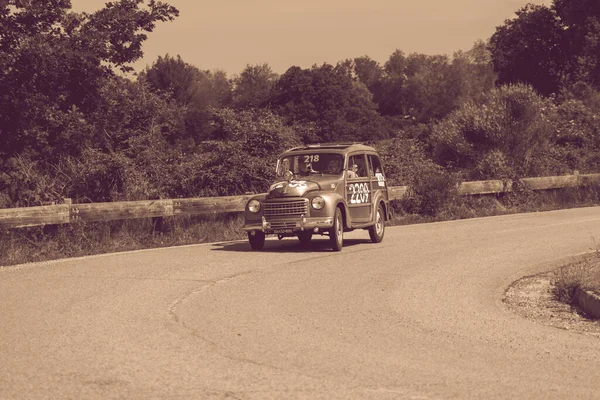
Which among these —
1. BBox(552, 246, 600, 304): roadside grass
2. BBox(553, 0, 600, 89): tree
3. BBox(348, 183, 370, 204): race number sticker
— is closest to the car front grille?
BBox(348, 183, 370, 204): race number sticker

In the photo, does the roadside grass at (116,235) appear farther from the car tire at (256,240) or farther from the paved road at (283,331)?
the car tire at (256,240)

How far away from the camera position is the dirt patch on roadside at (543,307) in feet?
31.4

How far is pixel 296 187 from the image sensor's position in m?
16.6

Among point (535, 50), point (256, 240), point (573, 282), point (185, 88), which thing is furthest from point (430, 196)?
point (185, 88)

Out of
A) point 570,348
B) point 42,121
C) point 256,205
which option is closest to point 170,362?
point 570,348

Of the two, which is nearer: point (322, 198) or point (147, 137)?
point (322, 198)

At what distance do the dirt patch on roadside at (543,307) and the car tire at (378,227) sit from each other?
4.88 meters

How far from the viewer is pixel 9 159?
29.2m

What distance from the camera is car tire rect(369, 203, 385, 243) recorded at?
58.9 ft

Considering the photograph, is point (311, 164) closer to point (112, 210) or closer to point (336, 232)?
point (336, 232)

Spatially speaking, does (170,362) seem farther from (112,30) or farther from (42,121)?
(112,30)

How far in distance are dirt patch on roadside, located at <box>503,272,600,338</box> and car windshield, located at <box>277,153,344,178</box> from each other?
17.2 ft

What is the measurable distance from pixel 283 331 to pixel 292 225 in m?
7.54

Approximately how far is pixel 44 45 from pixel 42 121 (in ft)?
8.19
